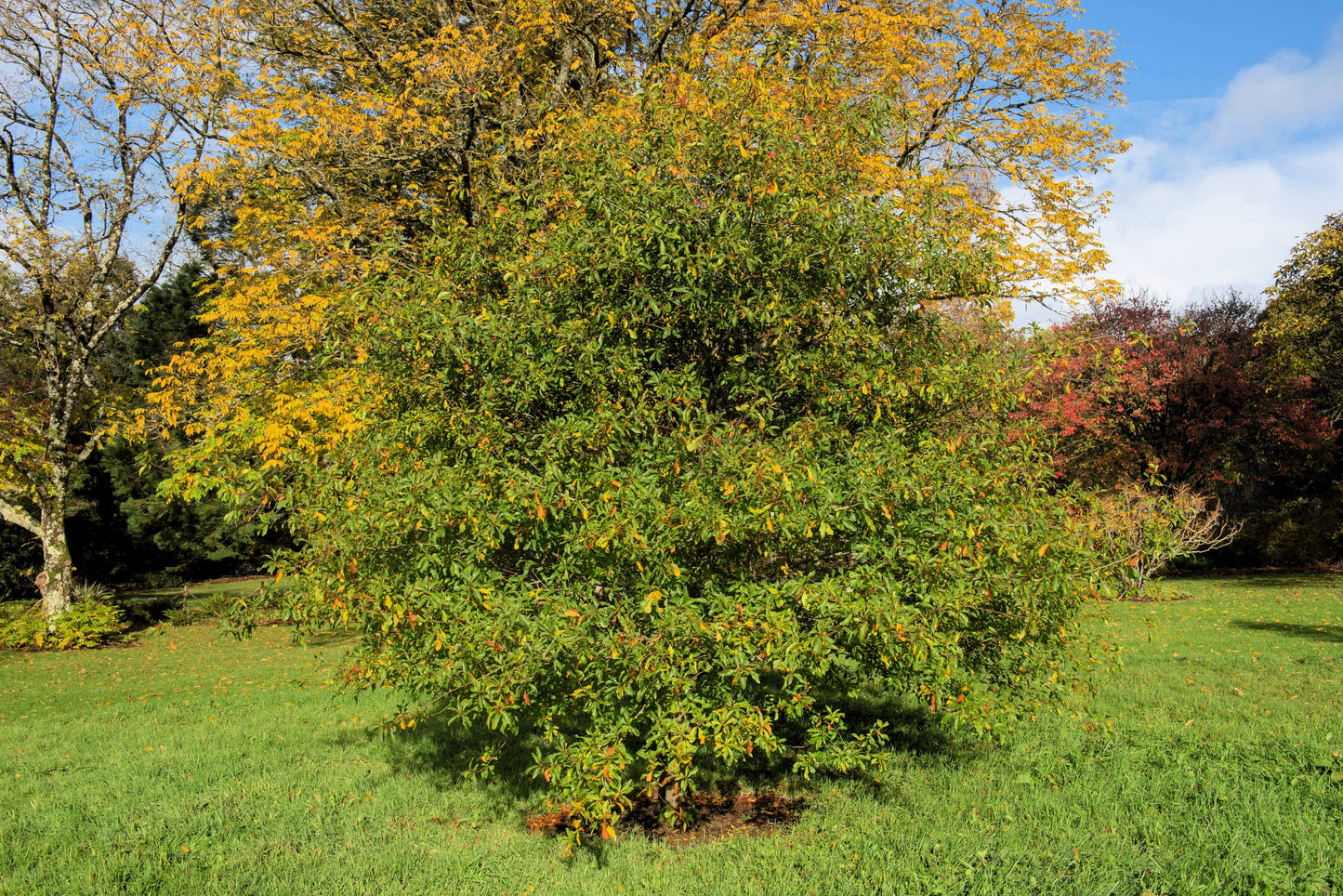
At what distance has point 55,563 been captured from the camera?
16.5 meters

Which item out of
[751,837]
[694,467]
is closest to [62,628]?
[751,837]

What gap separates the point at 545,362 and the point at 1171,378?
2211 centimetres

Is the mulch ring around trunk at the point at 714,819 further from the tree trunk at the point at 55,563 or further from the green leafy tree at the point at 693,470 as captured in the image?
the tree trunk at the point at 55,563

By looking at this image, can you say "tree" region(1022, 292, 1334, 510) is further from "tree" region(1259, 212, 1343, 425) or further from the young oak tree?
the young oak tree

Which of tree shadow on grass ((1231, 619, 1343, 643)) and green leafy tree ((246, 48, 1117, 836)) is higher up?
green leafy tree ((246, 48, 1117, 836))

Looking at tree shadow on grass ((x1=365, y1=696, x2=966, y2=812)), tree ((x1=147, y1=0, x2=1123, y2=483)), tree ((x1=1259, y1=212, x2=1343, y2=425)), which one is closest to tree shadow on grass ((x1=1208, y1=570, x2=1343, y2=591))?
tree ((x1=1259, y1=212, x2=1343, y2=425))

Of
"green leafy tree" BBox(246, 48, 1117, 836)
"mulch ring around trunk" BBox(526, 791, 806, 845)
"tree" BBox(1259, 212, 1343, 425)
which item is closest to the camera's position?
"green leafy tree" BBox(246, 48, 1117, 836)

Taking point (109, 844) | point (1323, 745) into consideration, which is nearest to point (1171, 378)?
point (1323, 745)

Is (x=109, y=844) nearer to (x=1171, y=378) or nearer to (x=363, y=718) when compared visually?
(x=363, y=718)

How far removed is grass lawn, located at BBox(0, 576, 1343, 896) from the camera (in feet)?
15.9

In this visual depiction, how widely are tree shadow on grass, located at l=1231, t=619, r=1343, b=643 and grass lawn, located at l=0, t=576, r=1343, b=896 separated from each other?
336 cm

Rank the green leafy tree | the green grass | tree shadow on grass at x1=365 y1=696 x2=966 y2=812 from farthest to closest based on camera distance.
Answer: the green grass → tree shadow on grass at x1=365 y1=696 x2=966 y2=812 → the green leafy tree

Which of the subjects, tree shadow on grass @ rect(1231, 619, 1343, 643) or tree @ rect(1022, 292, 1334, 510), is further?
tree @ rect(1022, 292, 1334, 510)

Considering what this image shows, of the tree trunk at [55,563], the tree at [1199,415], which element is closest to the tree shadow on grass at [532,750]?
the tree trunk at [55,563]
